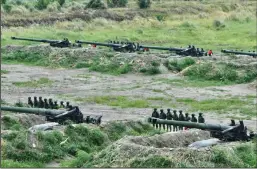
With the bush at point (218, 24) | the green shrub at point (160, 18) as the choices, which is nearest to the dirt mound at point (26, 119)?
the bush at point (218, 24)

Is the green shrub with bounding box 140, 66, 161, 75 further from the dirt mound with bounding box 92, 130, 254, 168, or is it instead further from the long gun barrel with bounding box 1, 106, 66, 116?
the dirt mound with bounding box 92, 130, 254, 168

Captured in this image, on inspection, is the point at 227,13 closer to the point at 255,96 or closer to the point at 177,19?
the point at 177,19

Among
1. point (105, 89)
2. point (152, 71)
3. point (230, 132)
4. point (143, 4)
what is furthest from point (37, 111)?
point (143, 4)

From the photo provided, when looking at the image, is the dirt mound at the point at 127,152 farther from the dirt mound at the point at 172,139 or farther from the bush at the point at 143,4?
the bush at the point at 143,4

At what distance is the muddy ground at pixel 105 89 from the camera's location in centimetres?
3275

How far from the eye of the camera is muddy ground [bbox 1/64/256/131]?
107 ft

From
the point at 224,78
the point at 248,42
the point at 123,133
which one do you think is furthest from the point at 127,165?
the point at 248,42

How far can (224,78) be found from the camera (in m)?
40.9

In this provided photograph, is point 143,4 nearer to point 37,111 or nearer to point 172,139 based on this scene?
point 37,111

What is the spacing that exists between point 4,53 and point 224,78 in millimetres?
18205

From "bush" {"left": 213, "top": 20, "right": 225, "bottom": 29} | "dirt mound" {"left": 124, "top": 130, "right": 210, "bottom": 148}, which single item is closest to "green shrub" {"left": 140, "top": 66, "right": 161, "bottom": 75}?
"dirt mound" {"left": 124, "top": 130, "right": 210, "bottom": 148}

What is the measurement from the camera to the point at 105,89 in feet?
128

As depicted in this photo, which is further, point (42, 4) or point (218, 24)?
point (42, 4)

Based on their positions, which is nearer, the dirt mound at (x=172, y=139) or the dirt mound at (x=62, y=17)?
the dirt mound at (x=172, y=139)
